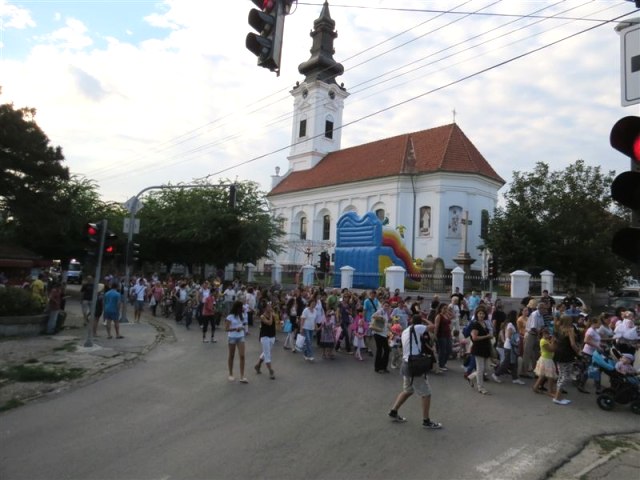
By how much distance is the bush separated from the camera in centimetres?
1475

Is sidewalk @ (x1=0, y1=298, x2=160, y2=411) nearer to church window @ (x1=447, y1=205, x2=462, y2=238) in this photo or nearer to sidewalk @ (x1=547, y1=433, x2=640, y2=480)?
sidewalk @ (x1=547, y1=433, x2=640, y2=480)

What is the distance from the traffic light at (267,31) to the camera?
20.0 feet

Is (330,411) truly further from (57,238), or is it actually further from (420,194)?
(420,194)

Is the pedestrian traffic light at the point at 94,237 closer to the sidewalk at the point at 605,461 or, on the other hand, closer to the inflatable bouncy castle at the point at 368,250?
the sidewalk at the point at 605,461

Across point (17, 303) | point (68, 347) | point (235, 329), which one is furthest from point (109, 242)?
point (235, 329)

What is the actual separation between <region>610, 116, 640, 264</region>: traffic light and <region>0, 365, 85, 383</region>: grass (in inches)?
390

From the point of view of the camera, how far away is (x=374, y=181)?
47781mm

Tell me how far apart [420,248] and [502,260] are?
12198 millimetres

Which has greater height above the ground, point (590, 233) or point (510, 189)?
point (510, 189)

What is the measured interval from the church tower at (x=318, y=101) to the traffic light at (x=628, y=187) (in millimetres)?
53080

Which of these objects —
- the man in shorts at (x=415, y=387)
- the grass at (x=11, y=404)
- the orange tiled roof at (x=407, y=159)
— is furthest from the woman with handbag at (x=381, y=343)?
the orange tiled roof at (x=407, y=159)

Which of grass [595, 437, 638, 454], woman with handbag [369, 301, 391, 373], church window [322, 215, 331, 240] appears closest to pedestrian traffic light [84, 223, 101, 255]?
woman with handbag [369, 301, 391, 373]

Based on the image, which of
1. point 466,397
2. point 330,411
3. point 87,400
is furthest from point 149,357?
point 466,397

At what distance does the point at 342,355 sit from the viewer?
13703 mm
